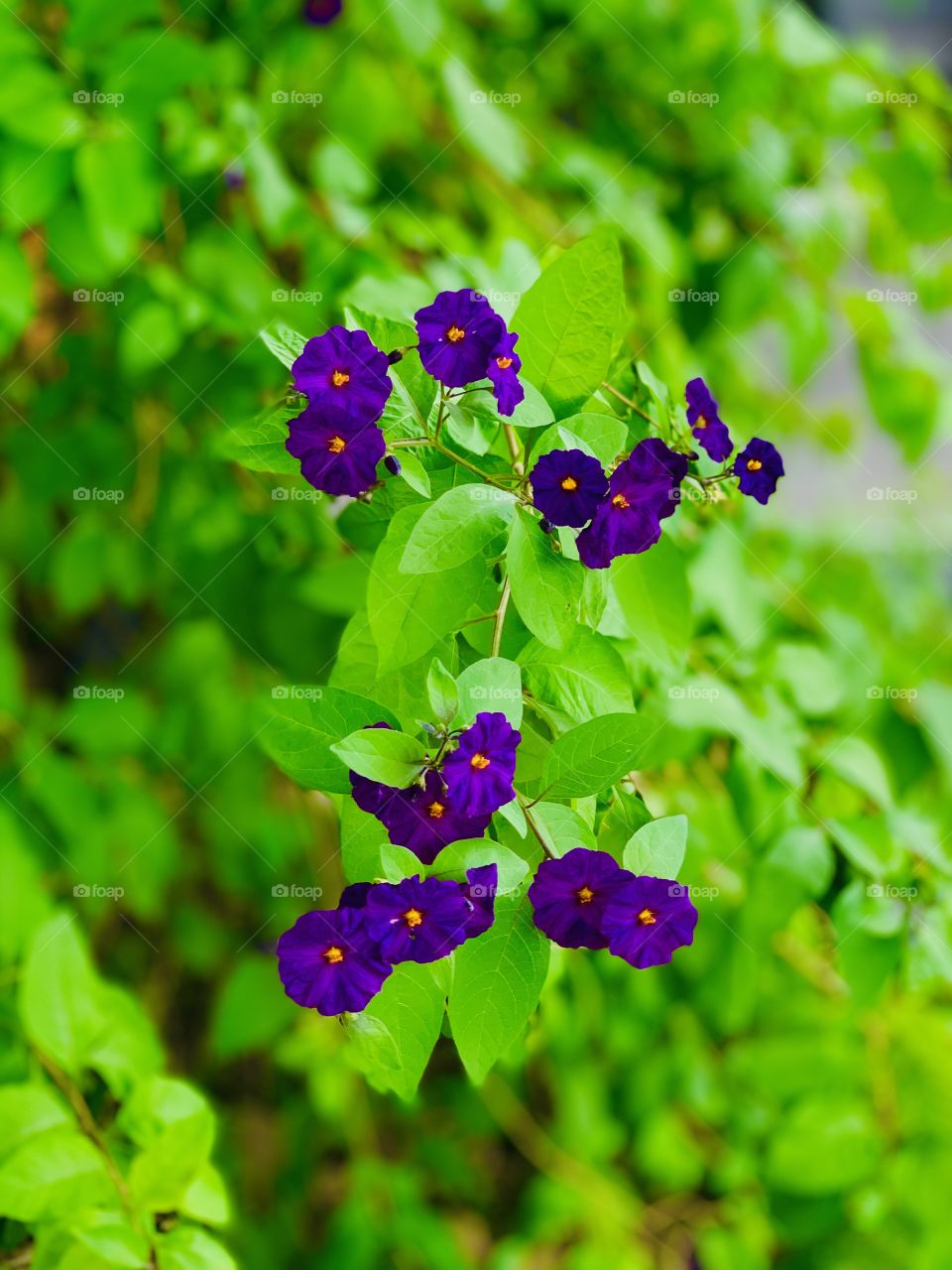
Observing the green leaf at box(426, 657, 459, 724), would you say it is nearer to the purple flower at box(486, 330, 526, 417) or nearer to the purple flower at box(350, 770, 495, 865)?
the purple flower at box(350, 770, 495, 865)

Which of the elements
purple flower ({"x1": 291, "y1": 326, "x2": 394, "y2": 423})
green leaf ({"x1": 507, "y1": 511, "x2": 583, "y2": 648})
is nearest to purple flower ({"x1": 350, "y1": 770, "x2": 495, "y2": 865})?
green leaf ({"x1": 507, "y1": 511, "x2": 583, "y2": 648})

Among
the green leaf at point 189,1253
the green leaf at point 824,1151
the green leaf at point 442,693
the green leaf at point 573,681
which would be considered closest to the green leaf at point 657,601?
the green leaf at point 573,681

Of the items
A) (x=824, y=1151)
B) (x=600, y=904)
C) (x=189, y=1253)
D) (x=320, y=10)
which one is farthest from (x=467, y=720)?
(x=320, y=10)

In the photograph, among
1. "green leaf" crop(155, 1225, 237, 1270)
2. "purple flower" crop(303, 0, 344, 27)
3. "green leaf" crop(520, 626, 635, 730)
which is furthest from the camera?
"purple flower" crop(303, 0, 344, 27)

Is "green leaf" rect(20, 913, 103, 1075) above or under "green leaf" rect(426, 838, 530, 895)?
under

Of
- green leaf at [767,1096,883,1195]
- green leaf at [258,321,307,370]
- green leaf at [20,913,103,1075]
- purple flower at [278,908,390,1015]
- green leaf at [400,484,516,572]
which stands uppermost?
green leaf at [258,321,307,370]

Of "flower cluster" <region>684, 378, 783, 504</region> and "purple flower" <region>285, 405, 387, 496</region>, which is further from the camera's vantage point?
"flower cluster" <region>684, 378, 783, 504</region>

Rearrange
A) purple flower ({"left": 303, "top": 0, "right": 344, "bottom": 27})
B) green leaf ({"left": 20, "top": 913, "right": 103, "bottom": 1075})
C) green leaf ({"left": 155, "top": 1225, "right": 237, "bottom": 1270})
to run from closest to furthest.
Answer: green leaf ({"left": 155, "top": 1225, "right": 237, "bottom": 1270}), green leaf ({"left": 20, "top": 913, "right": 103, "bottom": 1075}), purple flower ({"left": 303, "top": 0, "right": 344, "bottom": 27})
